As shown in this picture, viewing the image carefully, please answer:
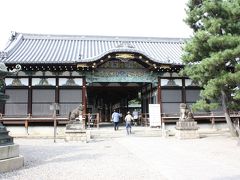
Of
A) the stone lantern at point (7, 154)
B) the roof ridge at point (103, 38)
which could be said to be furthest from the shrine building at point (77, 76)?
the stone lantern at point (7, 154)

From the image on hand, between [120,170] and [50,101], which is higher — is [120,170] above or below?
below

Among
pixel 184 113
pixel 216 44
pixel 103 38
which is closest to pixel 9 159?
pixel 216 44

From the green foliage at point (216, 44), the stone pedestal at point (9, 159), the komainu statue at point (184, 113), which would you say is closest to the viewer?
the stone pedestal at point (9, 159)

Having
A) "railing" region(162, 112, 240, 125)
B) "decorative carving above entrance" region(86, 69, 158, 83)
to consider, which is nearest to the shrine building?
"decorative carving above entrance" region(86, 69, 158, 83)

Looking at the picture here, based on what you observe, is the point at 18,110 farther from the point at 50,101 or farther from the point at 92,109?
the point at 92,109

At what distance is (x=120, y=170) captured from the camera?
8508mm

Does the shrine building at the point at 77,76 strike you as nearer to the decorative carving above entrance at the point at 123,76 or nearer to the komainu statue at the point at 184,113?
A: the decorative carving above entrance at the point at 123,76

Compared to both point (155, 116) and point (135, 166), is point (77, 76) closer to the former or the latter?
point (155, 116)

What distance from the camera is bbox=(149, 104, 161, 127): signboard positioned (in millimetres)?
21188

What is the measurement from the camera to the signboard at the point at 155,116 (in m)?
21.2

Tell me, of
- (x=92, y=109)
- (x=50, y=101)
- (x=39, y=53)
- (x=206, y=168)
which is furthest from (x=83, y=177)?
(x=92, y=109)

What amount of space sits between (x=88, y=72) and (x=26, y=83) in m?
4.26

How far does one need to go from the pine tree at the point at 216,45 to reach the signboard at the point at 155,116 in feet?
16.2

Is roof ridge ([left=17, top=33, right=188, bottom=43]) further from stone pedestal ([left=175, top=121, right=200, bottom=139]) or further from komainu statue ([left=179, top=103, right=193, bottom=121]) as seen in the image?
stone pedestal ([left=175, top=121, right=200, bottom=139])
